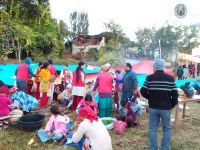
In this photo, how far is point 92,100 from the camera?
17.3ft

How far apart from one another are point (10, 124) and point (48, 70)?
261 cm

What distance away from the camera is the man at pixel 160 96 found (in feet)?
14.4

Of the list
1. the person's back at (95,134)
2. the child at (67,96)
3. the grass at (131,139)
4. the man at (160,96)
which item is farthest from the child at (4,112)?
the man at (160,96)

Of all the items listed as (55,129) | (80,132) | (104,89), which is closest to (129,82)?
(104,89)

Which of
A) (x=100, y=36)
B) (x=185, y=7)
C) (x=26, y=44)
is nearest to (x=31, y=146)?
(x=185, y=7)

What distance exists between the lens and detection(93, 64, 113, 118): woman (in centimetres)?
689

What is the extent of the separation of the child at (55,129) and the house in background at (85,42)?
1136 inches

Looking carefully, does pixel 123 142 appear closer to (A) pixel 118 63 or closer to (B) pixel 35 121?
(B) pixel 35 121

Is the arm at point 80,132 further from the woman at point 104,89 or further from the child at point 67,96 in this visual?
the child at point 67,96

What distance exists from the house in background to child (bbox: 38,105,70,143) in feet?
94.7

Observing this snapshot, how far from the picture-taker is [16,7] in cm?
1945

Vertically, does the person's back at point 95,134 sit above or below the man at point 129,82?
below

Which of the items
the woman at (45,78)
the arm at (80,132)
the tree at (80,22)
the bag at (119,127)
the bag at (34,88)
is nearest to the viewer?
the arm at (80,132)

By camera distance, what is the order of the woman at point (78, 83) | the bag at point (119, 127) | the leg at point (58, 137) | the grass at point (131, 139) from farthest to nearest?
the woman at point (78, 83) → the bag at point (119, 127) → the leg at point (58, 137) → the grass at point (131, 139)
